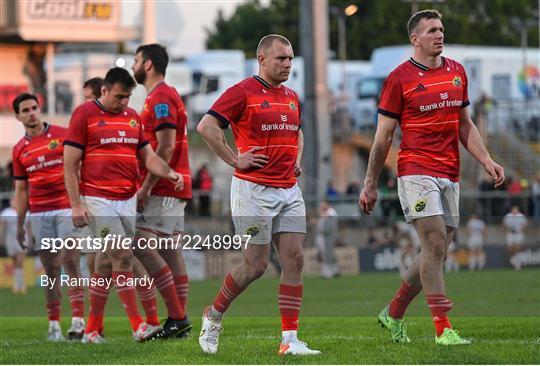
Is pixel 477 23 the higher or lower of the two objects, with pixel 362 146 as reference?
higher

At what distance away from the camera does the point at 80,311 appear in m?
13.7

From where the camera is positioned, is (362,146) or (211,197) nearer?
(211,197)

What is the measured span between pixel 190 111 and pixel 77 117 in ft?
124

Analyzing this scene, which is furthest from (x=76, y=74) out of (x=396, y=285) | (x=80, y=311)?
(x=80, y=311)

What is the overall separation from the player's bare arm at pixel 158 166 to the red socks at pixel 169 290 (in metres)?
0.80

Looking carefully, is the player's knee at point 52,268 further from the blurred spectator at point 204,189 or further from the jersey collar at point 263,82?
the blurred spectator at point 204,189

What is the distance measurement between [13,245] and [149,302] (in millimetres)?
17772

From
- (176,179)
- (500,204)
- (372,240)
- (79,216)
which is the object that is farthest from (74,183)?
(500,204)

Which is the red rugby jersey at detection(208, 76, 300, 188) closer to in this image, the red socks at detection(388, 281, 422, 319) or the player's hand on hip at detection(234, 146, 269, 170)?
the player's hand on hip at detection(234, 146, 269, 170)

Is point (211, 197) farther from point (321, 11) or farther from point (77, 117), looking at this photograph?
point (77, 117)

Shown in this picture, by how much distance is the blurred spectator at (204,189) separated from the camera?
35344 mm

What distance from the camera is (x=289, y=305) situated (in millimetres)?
10578

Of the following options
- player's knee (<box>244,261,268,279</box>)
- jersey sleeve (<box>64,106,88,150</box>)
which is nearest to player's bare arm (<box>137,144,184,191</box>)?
jersey sleeve (<box>64,106,88,150</box>)

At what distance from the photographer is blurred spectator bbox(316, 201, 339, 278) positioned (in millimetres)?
33438
